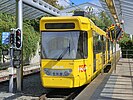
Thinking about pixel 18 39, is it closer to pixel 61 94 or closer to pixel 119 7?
pixel 61 94

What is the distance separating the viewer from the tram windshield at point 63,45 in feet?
41.7

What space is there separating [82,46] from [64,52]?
803 mm

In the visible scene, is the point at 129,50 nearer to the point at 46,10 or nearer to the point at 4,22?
the point at 4,22

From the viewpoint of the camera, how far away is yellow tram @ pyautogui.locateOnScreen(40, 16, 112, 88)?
12492mm

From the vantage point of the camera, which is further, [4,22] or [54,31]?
[4,22]

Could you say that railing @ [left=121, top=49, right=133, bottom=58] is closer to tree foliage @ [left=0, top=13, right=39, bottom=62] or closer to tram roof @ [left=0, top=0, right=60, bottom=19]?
tree foliage @ [left=0, top=13, right=39, bottom=62]

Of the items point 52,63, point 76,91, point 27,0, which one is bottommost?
point 76,91

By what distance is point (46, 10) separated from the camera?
21891mm

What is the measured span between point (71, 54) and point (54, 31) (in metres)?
1.16

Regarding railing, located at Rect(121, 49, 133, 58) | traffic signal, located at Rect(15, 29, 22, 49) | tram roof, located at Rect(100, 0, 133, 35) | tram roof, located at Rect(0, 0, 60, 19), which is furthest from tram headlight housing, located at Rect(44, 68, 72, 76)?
railing, located at Rect(121, 49, 133, 58)

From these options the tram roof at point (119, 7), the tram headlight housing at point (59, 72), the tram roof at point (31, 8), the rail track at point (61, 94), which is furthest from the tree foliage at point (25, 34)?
Answer: the tram headlight housing at point (59, 72)

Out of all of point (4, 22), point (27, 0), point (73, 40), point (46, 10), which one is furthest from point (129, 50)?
point (73, 40)

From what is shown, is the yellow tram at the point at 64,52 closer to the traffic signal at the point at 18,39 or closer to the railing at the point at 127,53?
the traffic signal at the point at 18,39

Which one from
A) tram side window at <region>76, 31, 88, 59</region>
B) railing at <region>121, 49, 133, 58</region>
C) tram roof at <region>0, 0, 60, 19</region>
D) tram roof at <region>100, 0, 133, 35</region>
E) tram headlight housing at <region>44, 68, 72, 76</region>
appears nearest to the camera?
tram headlight housing at <region>44, 68, 72, 76</region>
